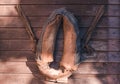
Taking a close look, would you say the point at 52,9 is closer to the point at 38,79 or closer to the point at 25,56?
the point at 25,56

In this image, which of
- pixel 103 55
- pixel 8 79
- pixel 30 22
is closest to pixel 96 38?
pixel 103 55

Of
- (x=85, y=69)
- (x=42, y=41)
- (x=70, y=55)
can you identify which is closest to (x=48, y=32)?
(x=42, y=41)

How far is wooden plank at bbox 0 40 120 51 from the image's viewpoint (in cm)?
247

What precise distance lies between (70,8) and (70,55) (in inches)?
14.9

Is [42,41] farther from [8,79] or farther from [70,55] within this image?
[8,79]

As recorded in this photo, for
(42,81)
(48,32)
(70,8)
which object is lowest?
(42,81)

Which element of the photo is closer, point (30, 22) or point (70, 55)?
point (70, 55)

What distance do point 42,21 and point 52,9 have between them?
120mm

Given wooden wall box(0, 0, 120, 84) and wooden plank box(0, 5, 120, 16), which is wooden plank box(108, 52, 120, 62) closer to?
wooden wall box(0, 0, 120, 84)

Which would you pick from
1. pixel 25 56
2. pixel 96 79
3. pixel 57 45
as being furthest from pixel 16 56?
pixel 96 79

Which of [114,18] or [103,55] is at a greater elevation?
[114,18]

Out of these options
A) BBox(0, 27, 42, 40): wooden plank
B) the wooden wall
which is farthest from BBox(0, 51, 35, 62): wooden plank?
BBox(0, 27, 42, 40): wooden plank

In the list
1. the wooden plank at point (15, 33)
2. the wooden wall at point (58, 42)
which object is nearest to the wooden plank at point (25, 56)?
the wooden wall at point (58, 42)

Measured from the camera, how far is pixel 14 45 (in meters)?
2.52
